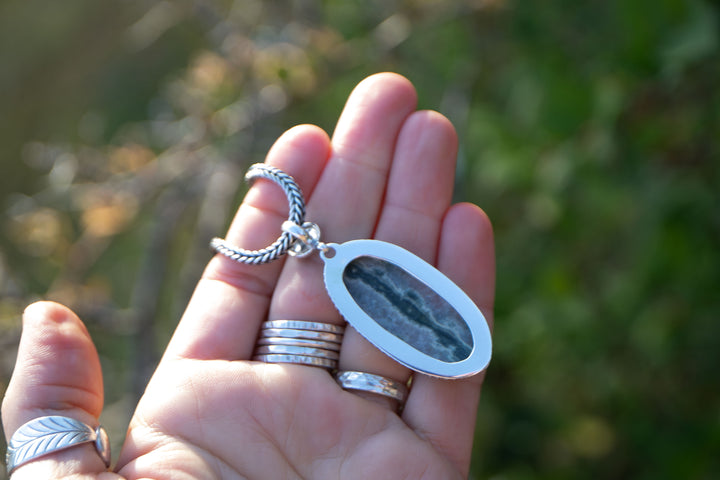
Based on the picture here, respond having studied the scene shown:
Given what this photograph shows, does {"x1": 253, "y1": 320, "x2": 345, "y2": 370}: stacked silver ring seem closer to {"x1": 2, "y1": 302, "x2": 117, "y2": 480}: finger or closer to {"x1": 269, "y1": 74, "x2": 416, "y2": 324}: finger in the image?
{"x1": 269, "y1": 74, "x2": 416, "y2": 324}: finger

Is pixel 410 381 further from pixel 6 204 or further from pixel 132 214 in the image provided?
pixel 6 204

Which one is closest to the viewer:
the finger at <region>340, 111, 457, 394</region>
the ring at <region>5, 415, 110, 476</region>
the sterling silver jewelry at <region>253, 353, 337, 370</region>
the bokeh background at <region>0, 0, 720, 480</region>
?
the ring at <region>5, 415, 110, 476</region>

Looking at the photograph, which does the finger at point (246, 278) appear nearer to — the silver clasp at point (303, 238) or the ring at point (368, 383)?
the silver clasp at point (303, 238)

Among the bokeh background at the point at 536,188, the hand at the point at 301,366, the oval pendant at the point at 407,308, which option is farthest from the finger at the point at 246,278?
the bokeh background at the point at 536,188

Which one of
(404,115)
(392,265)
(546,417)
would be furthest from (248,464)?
(546,417)

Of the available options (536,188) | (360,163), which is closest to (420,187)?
(360,163)

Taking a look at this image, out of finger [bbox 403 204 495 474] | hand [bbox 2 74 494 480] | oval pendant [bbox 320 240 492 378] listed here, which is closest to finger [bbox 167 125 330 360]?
hand [bbox 2 74 494 480]
